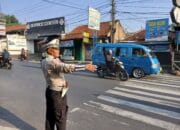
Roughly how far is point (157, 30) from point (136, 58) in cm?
905

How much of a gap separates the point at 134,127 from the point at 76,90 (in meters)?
5.53

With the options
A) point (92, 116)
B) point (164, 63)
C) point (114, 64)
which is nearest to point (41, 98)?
point (92, 116)

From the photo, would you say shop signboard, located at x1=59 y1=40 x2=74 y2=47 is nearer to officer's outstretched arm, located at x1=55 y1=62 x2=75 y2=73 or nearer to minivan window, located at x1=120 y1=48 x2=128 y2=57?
minivan window, located at x1=120 y1=48 x2=128 y2=57

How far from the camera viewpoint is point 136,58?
58.7ft

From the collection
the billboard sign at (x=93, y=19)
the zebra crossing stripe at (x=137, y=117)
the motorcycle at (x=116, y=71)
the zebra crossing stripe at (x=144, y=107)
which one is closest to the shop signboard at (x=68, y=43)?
the billboard sign at (x=93, y=19)

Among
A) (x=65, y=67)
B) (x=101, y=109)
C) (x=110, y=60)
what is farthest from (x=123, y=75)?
(x=65, y=67)

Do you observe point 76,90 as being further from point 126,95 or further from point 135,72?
point 135,72

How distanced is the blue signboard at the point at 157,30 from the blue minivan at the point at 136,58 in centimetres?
793

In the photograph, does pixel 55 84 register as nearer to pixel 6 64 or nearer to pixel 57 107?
pixel 57 107

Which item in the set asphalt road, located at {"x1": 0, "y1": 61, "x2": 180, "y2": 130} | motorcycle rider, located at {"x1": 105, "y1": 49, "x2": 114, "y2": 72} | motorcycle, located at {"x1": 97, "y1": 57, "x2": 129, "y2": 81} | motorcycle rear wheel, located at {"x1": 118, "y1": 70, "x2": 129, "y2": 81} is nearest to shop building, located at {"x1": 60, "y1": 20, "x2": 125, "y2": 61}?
motorcycle, located at {"x1": 97, "y1": 57, "x2": 129, "y2": 81}

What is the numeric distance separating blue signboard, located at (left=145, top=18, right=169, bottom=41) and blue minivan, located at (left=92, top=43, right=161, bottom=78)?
7931 millimetres

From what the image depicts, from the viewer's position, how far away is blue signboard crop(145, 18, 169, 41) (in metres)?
25.5

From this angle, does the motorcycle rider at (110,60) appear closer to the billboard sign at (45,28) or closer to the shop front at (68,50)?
the shop front at (68,50)

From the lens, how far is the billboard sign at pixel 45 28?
138 ft
